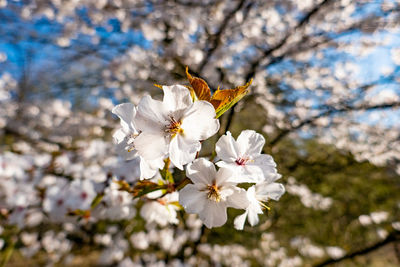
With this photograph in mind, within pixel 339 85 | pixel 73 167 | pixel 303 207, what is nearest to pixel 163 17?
pixel 73 167

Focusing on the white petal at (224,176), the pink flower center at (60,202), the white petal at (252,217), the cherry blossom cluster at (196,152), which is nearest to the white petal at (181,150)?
the cherry blossom cluster at (196,152)

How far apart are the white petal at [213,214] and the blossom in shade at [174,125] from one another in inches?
8.0

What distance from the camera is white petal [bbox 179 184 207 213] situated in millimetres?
728

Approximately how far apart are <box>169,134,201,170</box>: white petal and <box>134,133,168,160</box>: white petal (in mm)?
27

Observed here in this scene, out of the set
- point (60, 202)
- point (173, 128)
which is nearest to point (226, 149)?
point (173, 128)

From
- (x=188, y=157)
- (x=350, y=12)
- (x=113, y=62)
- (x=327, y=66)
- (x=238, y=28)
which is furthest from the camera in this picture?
(x=113, y=62)

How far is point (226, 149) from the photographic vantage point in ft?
2.33

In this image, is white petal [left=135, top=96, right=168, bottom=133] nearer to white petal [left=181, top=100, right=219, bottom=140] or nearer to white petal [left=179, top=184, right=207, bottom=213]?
white petal [left=181, top=100, right=219, bottom=140]

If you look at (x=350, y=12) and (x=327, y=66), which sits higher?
(x=350, y=12)

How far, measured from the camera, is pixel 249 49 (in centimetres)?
436

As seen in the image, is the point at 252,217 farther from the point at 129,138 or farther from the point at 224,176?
the point at 129,138

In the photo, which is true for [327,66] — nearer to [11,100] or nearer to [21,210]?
[21,210]

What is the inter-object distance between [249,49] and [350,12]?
163 cm

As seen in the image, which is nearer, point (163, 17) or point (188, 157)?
point (188, 157)
